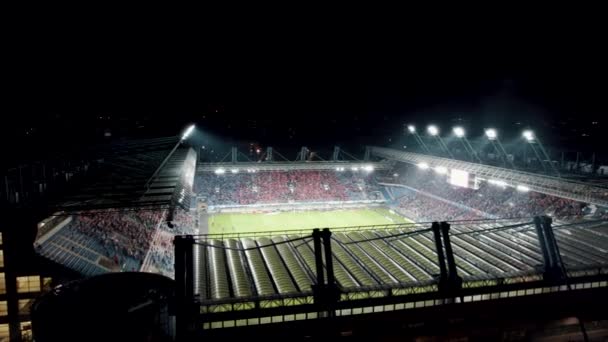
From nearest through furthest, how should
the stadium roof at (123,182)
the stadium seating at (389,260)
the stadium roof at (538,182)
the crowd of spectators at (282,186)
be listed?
the stadium roof at (123,182) → the stadium seating at (389,260) → the stadium roof at (538,182) → the crowd of spectators at (282,186)

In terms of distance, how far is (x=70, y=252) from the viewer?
14023 mm

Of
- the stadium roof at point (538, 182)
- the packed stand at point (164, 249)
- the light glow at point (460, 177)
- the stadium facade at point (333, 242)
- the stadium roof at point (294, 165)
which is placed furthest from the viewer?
the stadium roof at point (294, 165)

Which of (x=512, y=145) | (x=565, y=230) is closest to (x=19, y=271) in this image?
(x=565, y=230)

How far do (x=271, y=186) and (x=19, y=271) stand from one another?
28.9m

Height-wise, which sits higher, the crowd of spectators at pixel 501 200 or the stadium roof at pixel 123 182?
the stadium roof at pixel 123 182

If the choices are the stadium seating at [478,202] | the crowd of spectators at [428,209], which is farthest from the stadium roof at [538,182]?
the crowd of spectators at [428,209]

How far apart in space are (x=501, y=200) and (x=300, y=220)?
58.2ft

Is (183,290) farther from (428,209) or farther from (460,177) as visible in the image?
(428,209)

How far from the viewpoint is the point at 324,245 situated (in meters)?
8.35

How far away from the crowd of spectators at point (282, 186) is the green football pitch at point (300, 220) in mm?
2283

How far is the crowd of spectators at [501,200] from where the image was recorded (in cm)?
2522

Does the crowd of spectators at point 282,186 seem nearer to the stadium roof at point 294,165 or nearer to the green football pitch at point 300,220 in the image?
the stadium roof at point 294,165

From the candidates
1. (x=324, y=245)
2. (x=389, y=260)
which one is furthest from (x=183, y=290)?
(x=389, y=260)

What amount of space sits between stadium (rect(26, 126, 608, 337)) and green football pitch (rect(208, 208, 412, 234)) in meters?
0.19
